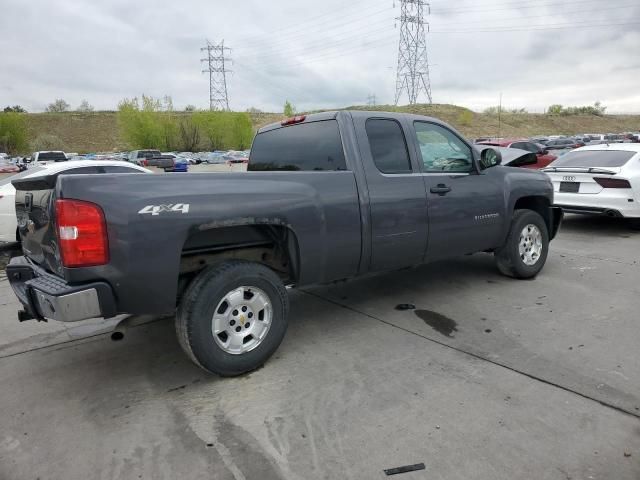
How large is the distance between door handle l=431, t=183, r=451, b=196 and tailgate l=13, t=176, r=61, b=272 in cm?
319

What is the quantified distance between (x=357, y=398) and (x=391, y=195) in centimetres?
183

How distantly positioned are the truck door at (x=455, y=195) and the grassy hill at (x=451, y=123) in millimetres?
78975

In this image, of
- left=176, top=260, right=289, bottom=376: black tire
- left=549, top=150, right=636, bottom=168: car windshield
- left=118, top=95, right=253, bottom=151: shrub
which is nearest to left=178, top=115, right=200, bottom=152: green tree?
left=118, top=95, right=253, bottom=151: shrub

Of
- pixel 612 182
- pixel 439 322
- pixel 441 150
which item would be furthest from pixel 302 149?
→ pixel 612 182

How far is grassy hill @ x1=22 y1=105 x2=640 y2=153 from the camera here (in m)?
87.0

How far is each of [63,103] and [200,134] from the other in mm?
57063

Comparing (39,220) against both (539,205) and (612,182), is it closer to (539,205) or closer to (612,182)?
(539,205)

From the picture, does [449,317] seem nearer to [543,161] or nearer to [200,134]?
[543,161]

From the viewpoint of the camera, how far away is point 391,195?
4352mm

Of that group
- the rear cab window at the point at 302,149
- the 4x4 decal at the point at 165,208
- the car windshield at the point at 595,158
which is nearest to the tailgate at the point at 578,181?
the car windshield at the point at 595,158

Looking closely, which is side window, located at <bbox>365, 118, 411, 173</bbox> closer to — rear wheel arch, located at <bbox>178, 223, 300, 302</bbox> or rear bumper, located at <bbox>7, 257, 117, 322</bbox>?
rear wheel arch, located at <bbox>178, 223, 300, 302</bbox>

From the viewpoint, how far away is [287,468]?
2592 millimetres

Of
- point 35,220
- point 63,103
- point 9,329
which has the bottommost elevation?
point 9,329

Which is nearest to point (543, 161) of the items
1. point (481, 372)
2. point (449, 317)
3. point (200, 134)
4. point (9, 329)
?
point (449, 317)
